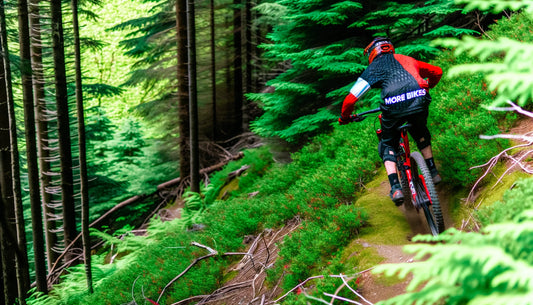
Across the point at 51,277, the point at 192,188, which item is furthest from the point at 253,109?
the point at 51,277

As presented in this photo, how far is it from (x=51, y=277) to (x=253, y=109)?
11380 mm

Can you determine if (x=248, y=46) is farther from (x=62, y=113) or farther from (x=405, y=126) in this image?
(x=405, y=126)

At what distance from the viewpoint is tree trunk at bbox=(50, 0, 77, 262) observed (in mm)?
8789

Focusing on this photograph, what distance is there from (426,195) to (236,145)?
13.7 meters

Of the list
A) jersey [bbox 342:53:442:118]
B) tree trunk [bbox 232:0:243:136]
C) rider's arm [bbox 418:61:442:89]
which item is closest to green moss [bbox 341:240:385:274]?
jersey [bbox 342:53:442:118]

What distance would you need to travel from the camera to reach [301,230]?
5578 millimetres

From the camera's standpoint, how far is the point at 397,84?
184 inches

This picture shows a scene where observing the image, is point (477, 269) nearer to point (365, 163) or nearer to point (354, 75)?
point (365, 163)

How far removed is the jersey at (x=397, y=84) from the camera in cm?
460

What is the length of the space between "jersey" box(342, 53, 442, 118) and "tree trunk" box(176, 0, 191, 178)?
10.1 m

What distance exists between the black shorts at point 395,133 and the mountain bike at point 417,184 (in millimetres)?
75

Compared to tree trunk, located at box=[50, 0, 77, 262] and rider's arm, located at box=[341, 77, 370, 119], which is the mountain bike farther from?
tree trunk, located at box=[50, 0, 77, 262]

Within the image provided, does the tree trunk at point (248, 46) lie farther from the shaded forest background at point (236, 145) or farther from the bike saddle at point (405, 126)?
the bike saddle at point (405, 126)

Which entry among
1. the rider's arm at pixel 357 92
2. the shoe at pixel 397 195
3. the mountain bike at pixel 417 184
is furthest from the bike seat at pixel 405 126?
the shoe at pixel 397 195
